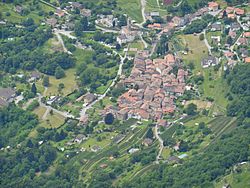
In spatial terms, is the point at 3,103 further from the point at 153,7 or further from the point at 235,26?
the point at 235,26

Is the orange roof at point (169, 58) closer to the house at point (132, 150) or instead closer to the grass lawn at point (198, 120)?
the grass lawn at point (198, 120)

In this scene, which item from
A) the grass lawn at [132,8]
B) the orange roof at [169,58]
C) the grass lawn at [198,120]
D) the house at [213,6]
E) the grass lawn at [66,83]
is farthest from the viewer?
the grass lawn at [132,8]

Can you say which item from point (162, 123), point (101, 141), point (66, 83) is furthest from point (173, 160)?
point (66, 83)

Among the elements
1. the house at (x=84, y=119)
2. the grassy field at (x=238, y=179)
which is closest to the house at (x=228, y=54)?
the house at (x=84, y=119)

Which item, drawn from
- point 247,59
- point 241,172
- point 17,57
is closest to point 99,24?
point 17,57

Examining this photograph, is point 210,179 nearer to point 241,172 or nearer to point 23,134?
point 241,172

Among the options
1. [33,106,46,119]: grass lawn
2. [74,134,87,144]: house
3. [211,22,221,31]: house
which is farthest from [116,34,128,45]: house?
[74,134,87,144]: house
